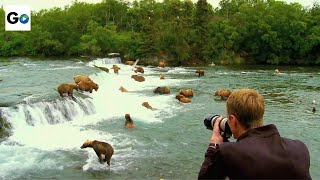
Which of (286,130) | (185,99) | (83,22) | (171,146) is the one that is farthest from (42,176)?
(83,22)

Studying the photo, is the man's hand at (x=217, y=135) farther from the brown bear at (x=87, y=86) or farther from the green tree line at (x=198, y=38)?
the green tree line at (x=198, y=38)

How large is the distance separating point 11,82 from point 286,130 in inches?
695

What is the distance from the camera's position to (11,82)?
2716 centimetres

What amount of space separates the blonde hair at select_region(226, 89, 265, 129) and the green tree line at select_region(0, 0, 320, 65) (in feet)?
165

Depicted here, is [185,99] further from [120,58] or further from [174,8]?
[174,8]

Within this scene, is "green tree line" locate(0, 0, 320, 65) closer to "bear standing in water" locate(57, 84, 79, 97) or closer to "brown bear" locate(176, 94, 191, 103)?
"brown bear" locate(176, 94, 191, 103)

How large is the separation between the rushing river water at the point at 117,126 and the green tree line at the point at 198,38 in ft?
76.3

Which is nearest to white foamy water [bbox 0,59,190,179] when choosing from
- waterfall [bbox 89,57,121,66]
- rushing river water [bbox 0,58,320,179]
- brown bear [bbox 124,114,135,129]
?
rushing river water [bbox 0,58,320,179]

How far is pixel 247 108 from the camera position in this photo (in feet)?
9.82

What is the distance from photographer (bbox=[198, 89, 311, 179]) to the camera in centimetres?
288

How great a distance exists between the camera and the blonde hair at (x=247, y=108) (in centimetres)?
299

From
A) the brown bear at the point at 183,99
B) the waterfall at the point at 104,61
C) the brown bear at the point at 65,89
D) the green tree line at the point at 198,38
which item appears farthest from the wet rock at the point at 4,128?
the green tree line at the point at 198,38

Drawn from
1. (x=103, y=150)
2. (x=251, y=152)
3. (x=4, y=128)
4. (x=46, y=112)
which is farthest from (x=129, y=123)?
(x=251, y=152)

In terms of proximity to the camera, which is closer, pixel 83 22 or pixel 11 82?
pixel 11 82
